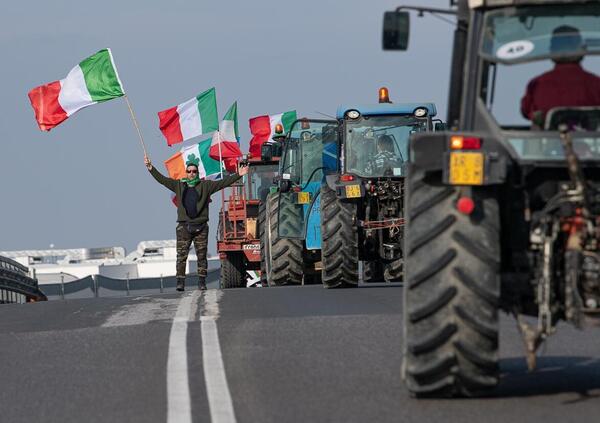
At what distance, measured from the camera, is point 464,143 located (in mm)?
8695

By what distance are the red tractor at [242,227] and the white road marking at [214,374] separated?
58.9 ft

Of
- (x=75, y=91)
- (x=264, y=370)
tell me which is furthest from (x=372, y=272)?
(x=264, y=370)

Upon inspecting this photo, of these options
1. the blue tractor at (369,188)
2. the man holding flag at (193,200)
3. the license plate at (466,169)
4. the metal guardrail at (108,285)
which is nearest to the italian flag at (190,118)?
the metal guardrail at (108,285)

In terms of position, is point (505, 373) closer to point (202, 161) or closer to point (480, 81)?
point (480, 81)

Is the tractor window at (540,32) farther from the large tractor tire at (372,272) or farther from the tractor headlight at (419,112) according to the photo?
the large tractor tire at (372,272)

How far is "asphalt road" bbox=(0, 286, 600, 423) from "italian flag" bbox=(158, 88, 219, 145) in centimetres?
2172

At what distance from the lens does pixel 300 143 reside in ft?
80.1

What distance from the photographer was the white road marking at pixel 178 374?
8891 mm

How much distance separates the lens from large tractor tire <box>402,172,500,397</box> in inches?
342

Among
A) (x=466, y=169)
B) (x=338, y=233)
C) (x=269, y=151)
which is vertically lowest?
(x=338, y=233)

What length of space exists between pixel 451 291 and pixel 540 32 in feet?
5.94

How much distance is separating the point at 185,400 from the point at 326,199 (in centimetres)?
1162

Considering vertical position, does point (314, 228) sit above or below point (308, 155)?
below

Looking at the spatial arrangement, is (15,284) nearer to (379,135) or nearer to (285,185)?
(285,185)
